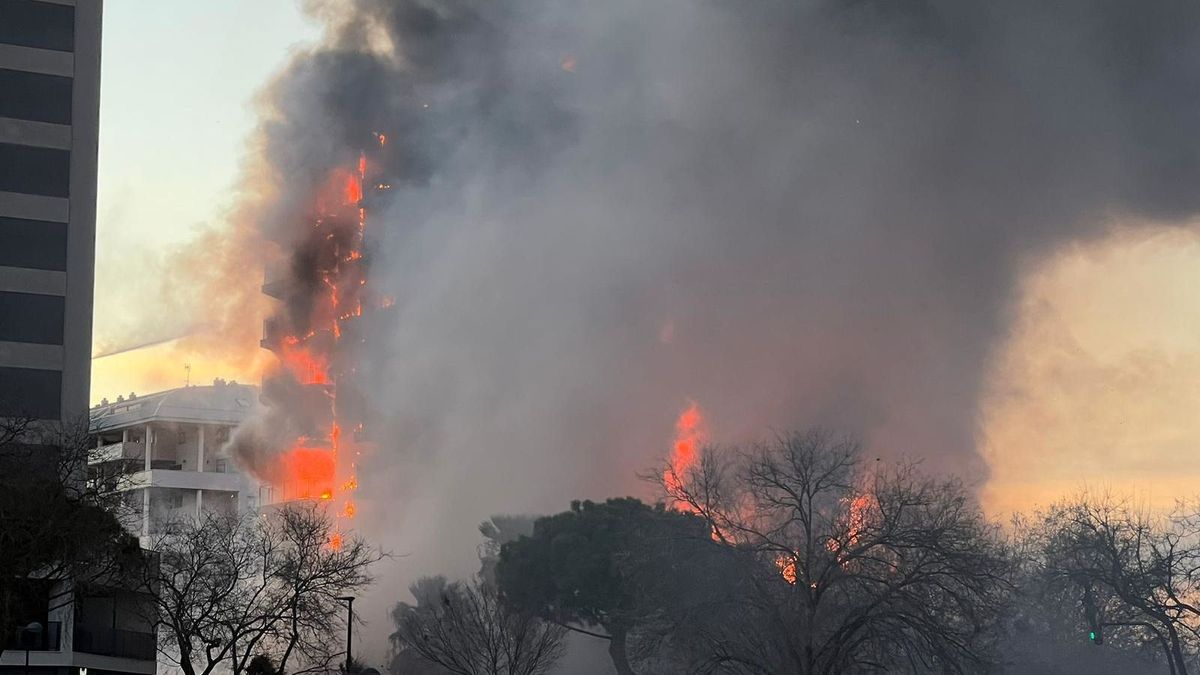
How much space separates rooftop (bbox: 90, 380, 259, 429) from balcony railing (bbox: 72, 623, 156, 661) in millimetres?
76664

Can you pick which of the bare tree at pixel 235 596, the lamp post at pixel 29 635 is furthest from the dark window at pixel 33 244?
the lamp post at pixel 29 635

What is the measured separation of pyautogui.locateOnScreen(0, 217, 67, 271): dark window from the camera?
5847 centimetres

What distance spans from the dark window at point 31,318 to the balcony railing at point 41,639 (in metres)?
11.3

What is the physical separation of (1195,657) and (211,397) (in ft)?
297

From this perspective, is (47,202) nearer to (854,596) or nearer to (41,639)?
(41,639)

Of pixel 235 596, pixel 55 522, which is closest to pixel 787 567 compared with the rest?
pixel 235 596

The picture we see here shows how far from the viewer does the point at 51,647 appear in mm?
53031

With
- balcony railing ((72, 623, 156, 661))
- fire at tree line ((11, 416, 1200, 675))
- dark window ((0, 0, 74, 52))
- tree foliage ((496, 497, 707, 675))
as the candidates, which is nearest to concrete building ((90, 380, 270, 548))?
fire at tree line ((11, 416, 1200, 675))

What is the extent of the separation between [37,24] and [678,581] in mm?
34414

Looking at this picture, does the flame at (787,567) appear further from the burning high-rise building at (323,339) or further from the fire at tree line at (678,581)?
the burning high-rise building at (323,339)

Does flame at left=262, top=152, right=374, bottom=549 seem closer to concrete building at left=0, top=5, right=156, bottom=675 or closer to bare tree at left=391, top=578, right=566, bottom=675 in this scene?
bare tree at left=391, top=578, right=566, bottom=675

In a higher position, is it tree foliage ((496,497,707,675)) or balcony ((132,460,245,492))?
balcony ((132,460,245,492))

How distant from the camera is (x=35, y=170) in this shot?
196ft

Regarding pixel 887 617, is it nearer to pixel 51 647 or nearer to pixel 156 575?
pixel 156 575
